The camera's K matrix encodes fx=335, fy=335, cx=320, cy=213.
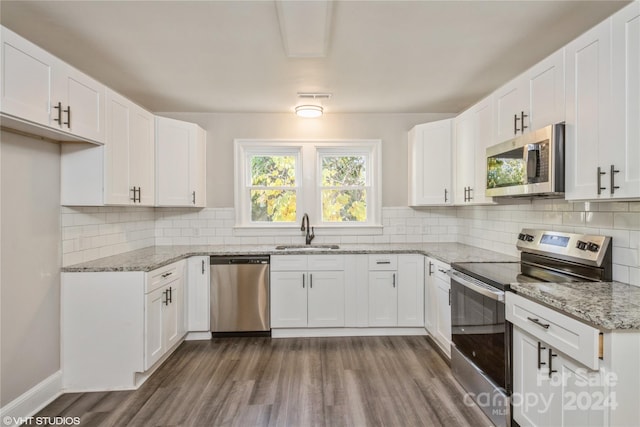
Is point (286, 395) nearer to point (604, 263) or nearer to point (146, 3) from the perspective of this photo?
point (604, 263)

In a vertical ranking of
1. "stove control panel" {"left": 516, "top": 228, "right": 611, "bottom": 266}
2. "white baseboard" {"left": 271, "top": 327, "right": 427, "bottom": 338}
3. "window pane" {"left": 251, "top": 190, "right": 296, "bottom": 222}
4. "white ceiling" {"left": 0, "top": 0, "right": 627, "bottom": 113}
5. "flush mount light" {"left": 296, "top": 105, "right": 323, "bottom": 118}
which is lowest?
"white baseboard" {"left": 271, "top": 327, "right": 427, "bottom": 338}

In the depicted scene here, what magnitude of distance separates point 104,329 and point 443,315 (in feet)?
8.92

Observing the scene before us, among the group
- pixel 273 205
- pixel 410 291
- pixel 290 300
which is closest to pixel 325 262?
pixel 290 300

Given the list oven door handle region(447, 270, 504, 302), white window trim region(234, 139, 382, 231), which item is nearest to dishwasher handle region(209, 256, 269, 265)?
white window trim region(234, 139, 382, 231)

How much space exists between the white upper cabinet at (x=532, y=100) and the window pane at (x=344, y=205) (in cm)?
182

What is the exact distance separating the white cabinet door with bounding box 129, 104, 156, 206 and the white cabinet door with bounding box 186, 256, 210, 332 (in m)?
0.75

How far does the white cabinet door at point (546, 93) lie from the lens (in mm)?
1916

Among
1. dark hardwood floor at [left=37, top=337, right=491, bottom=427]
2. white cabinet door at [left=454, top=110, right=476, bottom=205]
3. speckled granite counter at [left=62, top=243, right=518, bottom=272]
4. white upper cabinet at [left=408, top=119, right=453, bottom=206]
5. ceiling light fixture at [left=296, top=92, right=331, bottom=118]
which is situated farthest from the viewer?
white upper cabinet at [left=408, top=119, right=453, bottom=206]

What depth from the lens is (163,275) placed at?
9.32 feet

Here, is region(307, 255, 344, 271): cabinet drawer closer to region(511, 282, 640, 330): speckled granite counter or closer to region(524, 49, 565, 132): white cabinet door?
region(511, 282, 640, 330): speckled granite counter

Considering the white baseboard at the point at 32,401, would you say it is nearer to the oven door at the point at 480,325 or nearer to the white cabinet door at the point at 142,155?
the white cabinet door at the point at 142,155

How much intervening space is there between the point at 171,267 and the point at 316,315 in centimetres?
149

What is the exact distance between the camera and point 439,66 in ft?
8.82

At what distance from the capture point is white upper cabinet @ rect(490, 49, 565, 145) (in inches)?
76.3
